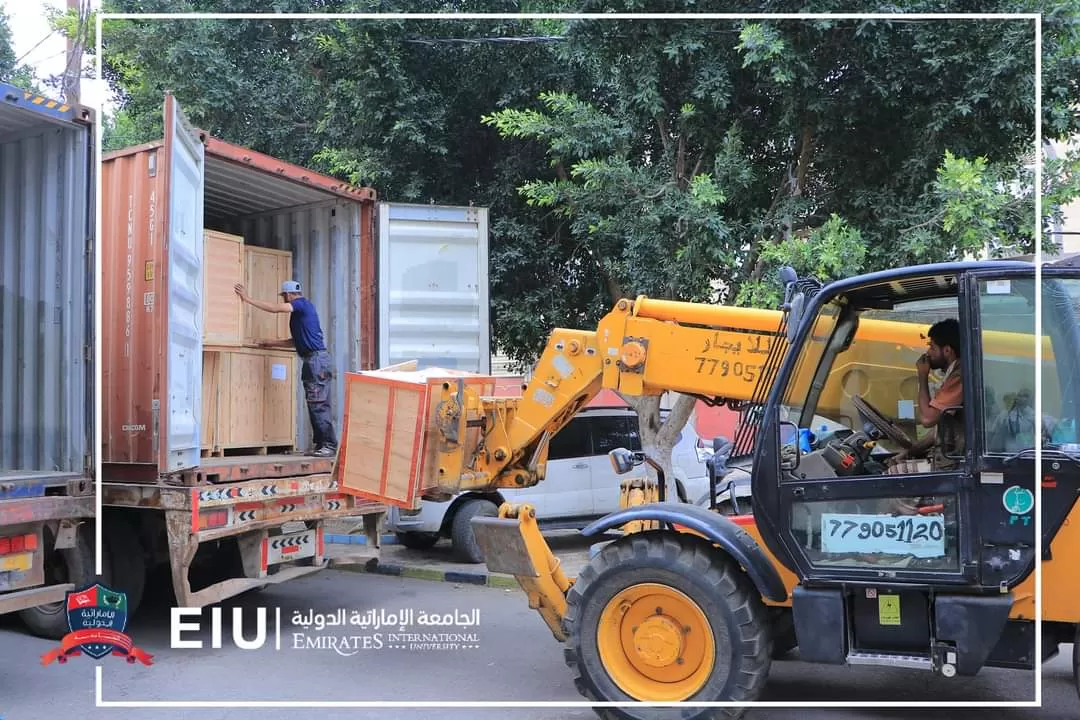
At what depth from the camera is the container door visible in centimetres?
620

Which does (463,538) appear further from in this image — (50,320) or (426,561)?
(50,320)

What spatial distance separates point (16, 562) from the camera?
5.70m

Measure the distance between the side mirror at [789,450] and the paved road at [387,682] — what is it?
4.67ft

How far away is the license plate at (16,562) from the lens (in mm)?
5625

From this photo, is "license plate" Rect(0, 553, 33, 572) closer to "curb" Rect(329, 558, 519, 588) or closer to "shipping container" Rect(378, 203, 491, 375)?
"curb" Rect(329, 558, 519, 588)

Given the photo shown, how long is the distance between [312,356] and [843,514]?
192 inches

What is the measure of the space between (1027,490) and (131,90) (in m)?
11.9

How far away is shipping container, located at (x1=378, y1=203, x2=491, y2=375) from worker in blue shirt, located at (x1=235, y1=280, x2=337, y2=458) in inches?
23.2

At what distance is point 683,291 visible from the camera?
9.09 metres

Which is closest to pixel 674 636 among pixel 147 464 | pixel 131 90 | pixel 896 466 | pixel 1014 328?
pixel 896 466

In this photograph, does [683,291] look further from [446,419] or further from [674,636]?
[674,636]

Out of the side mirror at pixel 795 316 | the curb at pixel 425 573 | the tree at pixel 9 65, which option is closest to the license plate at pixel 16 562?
the curb at pixel 425 573

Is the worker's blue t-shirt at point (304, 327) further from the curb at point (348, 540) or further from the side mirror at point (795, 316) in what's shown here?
the side mirror at point (795, 316)

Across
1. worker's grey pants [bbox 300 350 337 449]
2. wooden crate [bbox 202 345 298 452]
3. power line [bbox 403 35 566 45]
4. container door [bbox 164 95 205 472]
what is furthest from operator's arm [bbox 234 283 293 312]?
power line [bbox 403 35 566 45]
